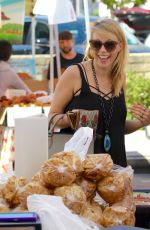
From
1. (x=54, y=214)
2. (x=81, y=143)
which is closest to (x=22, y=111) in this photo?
(x=81, y=143)

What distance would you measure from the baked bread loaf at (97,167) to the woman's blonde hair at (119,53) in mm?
1549

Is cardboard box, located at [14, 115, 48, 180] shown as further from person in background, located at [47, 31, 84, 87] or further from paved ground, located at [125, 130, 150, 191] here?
person in background, located at [47, 31, 84, 87]

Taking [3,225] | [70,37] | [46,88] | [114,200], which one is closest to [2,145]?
[46,88]

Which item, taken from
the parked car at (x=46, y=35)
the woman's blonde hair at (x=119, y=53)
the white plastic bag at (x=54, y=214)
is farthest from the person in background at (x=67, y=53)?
the white plastic bag at (x=54, y=214)

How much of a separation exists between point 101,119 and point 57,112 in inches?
10.7

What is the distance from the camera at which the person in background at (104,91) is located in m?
3.77

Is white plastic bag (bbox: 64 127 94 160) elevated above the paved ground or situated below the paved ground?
above

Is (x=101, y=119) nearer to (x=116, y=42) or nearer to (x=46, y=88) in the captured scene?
(x=116, y=42)

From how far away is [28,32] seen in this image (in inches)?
609

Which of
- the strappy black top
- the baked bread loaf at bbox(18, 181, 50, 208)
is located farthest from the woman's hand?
the baked bread loaf at bbox(18, 181, 50, 208)

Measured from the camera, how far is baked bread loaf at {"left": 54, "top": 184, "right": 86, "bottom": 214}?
2.17 metres

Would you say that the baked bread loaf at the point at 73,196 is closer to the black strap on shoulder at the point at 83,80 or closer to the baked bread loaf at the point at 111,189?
the baked bread loaf at the point at 111,189

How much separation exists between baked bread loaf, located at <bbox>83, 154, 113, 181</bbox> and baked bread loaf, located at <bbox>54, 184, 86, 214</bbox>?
9 cm

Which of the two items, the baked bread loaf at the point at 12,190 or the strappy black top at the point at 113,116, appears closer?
the baked bread loaf at the point at 12,190
